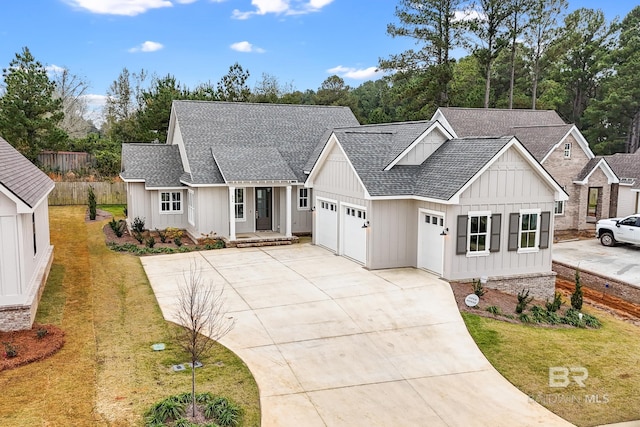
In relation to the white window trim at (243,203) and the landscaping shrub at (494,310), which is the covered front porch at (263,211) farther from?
the landscaping shrub at (494,310)

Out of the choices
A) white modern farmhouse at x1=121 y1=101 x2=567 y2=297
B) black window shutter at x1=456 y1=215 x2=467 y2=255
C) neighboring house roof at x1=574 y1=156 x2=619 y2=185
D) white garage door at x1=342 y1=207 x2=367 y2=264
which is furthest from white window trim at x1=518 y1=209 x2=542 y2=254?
neighboring house roof at x1=574 y1=156 x2=619 y2=185

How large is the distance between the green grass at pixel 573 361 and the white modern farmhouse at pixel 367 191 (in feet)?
10.7

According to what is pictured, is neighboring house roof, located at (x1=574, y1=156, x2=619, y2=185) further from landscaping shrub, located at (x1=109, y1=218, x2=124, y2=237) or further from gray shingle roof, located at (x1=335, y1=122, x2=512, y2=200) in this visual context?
landscaping shrub, located at (x1=109, y1=218, x2=124, y2=237)

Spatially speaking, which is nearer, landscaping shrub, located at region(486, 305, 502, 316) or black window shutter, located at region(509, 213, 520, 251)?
landscaping shrub, located at region(486, 305, 502, 316)

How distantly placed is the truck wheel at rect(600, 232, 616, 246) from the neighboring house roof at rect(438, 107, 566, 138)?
28.3 ft

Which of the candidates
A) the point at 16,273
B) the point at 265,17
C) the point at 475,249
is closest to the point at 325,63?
the point at 265,17

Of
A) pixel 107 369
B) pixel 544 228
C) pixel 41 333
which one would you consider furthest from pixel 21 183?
pixel 544 228

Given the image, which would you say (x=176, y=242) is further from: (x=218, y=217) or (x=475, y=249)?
(x=475, y=249)

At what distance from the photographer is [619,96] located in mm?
44938

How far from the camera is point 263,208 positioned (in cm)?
2334

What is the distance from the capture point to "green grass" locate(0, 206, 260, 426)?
8008 millimetres

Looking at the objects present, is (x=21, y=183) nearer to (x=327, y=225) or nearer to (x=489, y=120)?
(x=327, y=225)

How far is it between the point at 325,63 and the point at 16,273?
5681cm

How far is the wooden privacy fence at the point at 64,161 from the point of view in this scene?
36344mm
